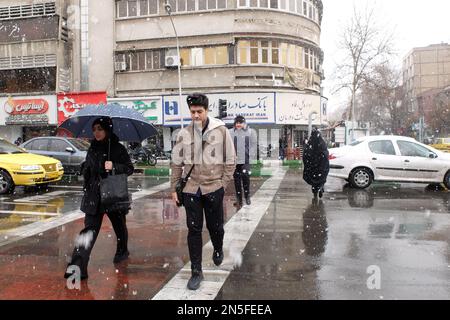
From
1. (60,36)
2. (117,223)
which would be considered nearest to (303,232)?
(117,223)

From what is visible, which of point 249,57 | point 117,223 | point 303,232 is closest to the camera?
point 117,223

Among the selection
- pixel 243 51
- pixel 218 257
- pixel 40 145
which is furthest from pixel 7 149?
pixel 243 51

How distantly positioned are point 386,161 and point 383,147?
0.45 m

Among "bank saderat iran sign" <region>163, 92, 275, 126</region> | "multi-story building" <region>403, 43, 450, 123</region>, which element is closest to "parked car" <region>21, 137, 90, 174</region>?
"bank saderat iran sign" <region>163, 92, 275, 126</region>

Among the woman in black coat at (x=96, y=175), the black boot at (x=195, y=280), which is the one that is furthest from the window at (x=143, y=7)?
the black boot at (x=195, y=280)

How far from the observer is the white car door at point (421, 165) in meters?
12.0

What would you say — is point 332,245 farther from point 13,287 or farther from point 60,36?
point 60,36

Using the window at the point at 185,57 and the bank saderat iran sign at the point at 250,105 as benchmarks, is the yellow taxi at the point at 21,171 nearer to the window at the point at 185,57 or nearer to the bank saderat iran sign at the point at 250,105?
the bank saderat iran sign at the point at 250,105

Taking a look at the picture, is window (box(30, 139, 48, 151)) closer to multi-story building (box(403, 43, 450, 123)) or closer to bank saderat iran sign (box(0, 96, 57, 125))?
bank saderat iran sign (box(0, 96, 57, 125))

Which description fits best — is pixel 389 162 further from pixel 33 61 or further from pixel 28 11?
pixel 28 11

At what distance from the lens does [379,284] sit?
4520 mm

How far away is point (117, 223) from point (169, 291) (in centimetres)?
135

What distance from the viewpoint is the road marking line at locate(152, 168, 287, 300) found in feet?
13.9

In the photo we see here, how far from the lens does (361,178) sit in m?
12.6
